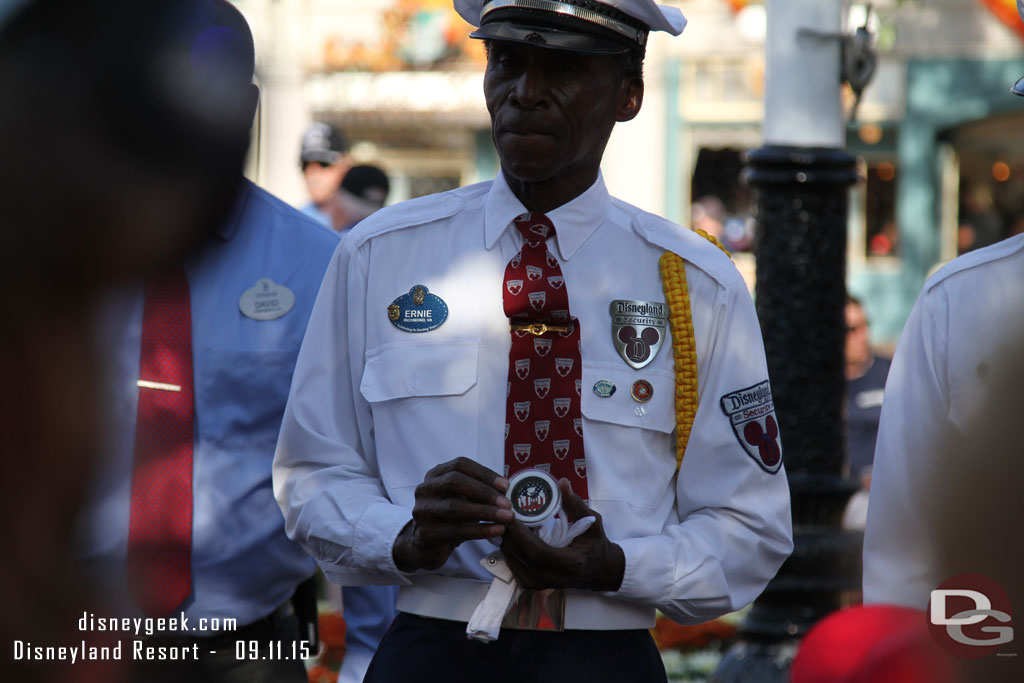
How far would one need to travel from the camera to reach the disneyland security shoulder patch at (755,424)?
8.34 ft

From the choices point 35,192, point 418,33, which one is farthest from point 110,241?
point 418,33

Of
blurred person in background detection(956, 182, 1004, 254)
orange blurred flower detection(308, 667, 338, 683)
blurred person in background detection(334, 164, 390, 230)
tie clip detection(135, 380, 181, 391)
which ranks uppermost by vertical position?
blurred person in background detection(956, 182, 1004, 254)

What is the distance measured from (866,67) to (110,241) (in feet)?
16.0

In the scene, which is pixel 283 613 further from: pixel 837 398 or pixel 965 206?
pixel 965 206

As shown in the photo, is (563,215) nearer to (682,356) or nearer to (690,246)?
(690,246)

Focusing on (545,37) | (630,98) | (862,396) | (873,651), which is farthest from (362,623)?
(862,396)

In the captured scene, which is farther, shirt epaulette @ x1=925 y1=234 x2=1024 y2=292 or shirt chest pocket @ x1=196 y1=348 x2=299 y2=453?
shirt chest pocket @ x1=196 y1=348 x2=299 y2=453

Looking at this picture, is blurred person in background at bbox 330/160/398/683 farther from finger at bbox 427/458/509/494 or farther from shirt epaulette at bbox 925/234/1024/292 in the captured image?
shirt epaulette at bbox 925/234/1024/292

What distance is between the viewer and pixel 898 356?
2406 mm

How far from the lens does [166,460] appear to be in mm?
2908

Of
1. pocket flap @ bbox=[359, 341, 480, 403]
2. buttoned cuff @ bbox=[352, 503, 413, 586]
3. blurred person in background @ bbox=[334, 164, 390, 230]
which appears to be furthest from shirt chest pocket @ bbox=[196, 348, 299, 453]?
blurred person in background @ bbox=[334, 164, 390, 230]

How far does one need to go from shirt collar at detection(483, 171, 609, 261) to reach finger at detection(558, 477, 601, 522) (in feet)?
1.71

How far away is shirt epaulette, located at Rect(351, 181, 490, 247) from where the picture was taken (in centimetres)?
266

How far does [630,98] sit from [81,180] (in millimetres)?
2213
